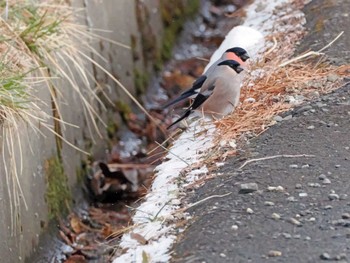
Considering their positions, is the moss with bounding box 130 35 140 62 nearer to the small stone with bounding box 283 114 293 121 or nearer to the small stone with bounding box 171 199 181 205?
the small stone with bounding box 283 114 293 121

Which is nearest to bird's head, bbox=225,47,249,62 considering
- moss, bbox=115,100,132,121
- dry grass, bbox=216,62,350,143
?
dry grass, bbox=216,62,350,143

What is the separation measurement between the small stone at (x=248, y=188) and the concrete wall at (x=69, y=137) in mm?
1065

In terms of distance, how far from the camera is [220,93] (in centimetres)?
399

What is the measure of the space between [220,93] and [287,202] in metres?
0.89

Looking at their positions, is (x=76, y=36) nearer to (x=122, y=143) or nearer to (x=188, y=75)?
(x=122, y=143)

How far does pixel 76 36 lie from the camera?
502 cm

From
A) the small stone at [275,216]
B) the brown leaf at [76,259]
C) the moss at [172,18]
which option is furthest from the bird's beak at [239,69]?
the moss at [172,18]

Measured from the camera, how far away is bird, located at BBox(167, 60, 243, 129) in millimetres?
4004

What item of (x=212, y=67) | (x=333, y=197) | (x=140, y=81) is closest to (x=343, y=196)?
(x=333, y=197)

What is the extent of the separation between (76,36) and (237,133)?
4.82 ft

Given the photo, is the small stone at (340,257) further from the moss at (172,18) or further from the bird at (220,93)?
the moss at (172,18)

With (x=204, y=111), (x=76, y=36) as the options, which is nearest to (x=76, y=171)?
(x=76, y=36)

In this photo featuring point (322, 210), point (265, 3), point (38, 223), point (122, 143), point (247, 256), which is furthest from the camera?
point (122, 143)

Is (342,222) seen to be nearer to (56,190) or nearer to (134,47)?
(56,190)
